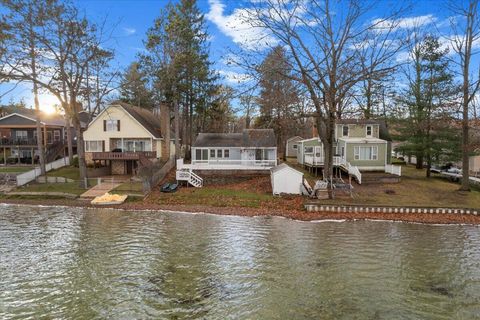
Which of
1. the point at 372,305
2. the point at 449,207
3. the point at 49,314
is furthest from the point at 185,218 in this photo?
the point at 449,207

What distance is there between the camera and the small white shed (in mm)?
24469

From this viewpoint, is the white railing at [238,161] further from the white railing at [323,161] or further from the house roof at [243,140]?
the white railing at [323,161]

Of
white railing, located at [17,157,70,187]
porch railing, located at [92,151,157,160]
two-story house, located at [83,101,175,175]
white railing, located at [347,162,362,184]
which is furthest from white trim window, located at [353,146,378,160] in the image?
white railing, located at [17,157,70,187]

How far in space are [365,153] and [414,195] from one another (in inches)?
315

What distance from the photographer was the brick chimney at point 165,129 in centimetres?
3489

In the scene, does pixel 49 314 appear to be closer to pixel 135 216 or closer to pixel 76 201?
pixel 135 216

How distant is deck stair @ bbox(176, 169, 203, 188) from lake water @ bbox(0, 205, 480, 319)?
10.3 meters

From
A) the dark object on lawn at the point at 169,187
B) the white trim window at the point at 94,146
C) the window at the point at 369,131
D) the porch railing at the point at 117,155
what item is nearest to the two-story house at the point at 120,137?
the white trim window at the point at 94,146

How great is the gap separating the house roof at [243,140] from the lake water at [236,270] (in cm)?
1514

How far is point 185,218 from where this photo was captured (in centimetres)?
1902

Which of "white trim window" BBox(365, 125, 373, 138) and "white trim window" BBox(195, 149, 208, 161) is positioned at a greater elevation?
"white trim window" BBox(365, 125, 373, 138)

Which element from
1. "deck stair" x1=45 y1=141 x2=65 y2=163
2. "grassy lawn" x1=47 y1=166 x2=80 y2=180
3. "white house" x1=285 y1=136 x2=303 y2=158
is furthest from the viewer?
"white house" x1=285 y1=136 x2=303 y2=158

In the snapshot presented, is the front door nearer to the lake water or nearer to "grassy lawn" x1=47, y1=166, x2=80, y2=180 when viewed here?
"grassy lawn" x1=47, y1=166, x2=80, y2=180

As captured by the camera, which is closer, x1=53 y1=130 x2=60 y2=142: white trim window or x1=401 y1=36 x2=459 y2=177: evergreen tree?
x1=401 y1=36 x2=459 y2=177: evergreen tree
